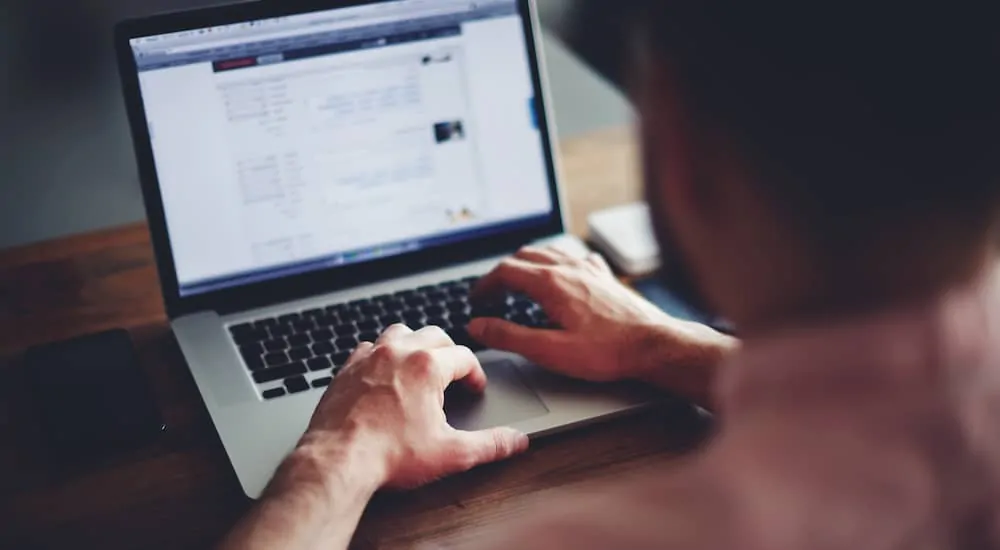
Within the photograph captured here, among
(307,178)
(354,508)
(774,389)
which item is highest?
A: (307,178)

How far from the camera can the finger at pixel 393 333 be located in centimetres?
107

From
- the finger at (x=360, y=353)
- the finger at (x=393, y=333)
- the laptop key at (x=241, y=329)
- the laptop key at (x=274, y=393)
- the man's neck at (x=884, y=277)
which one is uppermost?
the man's neck at (x=884, y=277)

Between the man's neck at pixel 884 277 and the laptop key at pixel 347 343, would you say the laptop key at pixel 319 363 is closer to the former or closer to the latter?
the laptop key at pixel 347 343

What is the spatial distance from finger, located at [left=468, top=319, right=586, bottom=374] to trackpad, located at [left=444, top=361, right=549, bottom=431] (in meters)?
0.03

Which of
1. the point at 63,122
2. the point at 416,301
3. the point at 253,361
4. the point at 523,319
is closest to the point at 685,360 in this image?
the point at 523,319

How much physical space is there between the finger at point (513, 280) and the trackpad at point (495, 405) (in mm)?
98

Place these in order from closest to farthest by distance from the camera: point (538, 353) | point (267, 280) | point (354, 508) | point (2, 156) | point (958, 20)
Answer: point (958, 20) → point (354, 508) → point (538, 353) → point (267, 280) → point (2, 156)

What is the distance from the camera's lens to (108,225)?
62.2 inches

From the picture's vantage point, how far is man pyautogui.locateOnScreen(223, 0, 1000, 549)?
0.55 meters

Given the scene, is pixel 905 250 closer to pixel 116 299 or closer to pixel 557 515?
pixel 557 515

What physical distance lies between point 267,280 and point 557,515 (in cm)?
68

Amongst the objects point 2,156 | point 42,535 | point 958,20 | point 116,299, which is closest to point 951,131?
point 958,20

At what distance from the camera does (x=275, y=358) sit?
1.14 m

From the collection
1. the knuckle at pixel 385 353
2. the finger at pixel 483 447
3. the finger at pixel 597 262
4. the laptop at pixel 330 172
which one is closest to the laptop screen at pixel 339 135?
the laptop at pixel 330 172
